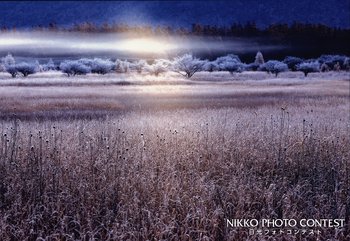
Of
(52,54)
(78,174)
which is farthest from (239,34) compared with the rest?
(78,174)

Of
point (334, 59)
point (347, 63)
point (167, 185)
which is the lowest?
point (167, 185)

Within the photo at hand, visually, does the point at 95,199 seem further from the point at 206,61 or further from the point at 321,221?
the point at 206,61

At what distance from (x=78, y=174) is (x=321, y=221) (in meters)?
3.82

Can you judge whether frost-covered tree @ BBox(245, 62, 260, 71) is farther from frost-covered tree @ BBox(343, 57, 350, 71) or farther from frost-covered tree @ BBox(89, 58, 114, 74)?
frost-covered tree @ BBox(89, 58, 114, 74)

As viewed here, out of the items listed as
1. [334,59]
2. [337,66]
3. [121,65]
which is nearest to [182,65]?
[121,65]

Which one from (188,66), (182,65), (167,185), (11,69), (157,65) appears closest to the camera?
(167,185)

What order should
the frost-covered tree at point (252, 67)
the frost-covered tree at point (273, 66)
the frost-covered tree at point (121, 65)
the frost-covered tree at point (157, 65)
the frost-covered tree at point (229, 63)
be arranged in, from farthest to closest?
the frost-covered tree at point (252, 67), the frost-covered tree at point (273, 66), the frost-covered tree at point (229, 63), the frost-covered tree at point (157, 65), the frost-covered tree at point (121, 65)

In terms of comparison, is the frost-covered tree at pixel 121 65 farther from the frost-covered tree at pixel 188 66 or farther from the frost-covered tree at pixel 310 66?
the frost-covered tree at pixel 310 66

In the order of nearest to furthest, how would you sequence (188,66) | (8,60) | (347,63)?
(8,60)
(188,66)
(347,63)

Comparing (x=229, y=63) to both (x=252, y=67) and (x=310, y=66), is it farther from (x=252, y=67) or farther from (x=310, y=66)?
(x=310, y=66)

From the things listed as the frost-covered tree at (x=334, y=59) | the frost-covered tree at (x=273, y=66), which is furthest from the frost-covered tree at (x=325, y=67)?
the frost-covered tree at (x=334, y=59)

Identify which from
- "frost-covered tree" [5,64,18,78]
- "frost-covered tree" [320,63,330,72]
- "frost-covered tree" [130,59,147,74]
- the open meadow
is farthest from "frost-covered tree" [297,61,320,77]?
"frost-covered tree" [5,64,18,78]

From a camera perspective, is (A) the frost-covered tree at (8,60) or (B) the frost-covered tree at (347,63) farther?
(B) the frost-covered tree at (347,63)

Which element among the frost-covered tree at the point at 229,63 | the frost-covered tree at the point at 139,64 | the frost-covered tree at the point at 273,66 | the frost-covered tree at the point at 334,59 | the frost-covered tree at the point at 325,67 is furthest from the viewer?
the frost-covered tree at the point at 325,67
